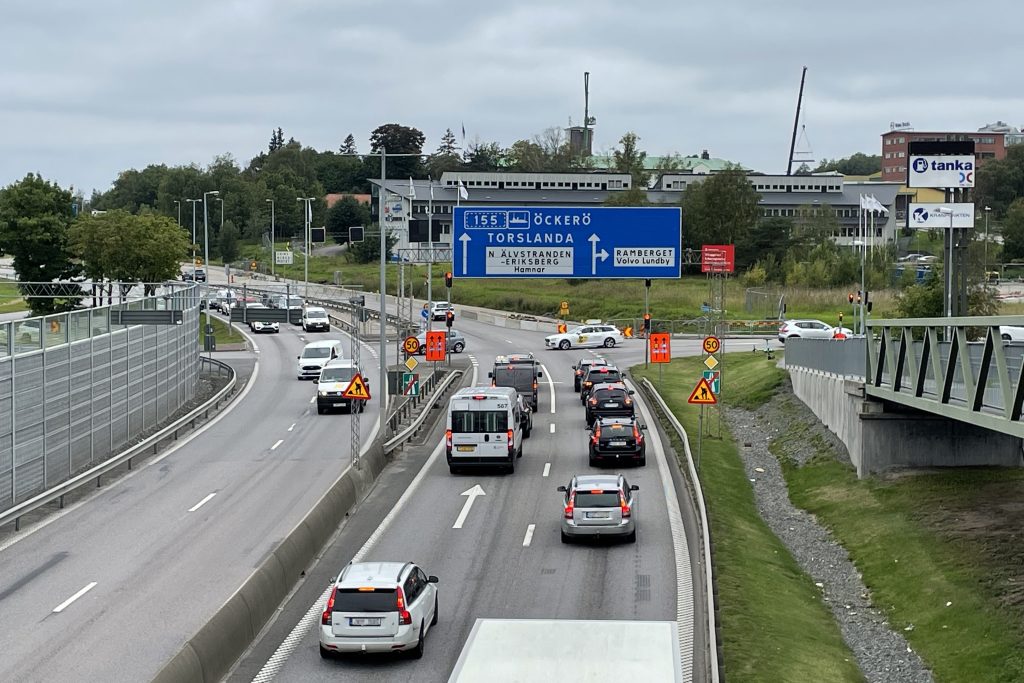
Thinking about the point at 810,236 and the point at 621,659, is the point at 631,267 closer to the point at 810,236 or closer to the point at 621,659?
the point at 621,659

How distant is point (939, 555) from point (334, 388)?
91.5ft

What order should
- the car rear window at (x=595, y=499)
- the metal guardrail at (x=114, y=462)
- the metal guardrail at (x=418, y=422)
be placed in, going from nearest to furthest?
the car rear window at (x=595, y=499), the metal guardrail at (x=114, y=462), the metal guardrail at (x=418, y=422)

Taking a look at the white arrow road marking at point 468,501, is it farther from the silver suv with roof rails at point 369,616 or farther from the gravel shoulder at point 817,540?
the silver suv with roof rails at point 369,616

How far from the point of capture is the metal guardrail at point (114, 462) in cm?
2997

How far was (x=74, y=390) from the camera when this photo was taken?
122ft

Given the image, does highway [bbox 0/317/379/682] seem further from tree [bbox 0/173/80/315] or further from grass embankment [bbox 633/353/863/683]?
tree [bbox 0/173/80/315]

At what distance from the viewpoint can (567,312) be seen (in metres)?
102

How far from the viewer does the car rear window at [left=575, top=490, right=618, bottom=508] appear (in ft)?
94.8

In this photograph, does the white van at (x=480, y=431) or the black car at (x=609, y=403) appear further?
the black car at (x=609, y=403)

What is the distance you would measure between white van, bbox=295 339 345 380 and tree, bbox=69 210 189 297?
19242 millimetres

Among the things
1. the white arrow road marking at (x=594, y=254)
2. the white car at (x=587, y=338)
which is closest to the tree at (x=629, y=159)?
the white car at (x=587, y=338)

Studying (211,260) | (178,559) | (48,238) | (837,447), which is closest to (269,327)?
(48,238)

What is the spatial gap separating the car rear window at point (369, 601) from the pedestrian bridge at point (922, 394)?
1215cm

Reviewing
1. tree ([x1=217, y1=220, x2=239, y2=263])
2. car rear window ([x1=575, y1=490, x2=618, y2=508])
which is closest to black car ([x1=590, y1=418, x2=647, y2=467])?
car rear window ([x1=575, y1=490, x2=618, y2=508])
